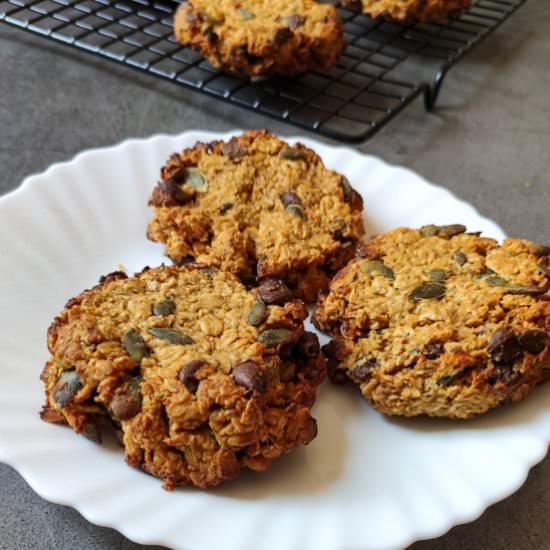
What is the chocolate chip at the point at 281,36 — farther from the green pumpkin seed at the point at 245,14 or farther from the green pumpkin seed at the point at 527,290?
the green pumpkin seed at the point at 527,290

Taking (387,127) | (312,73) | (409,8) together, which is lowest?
(387,127)

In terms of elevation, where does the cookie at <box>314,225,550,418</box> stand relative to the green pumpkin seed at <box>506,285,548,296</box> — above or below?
below

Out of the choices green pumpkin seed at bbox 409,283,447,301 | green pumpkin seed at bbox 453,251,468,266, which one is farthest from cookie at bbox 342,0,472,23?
green pumpkin seed at bbox 409,283,447,301

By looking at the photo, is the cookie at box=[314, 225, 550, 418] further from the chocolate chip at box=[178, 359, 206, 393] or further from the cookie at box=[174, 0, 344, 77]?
the cookie at box=[174, 0, 344, 77]

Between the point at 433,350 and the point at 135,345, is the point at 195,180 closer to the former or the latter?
the point at 135,345

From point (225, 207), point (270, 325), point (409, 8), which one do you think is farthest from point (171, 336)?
point (409, 8)
